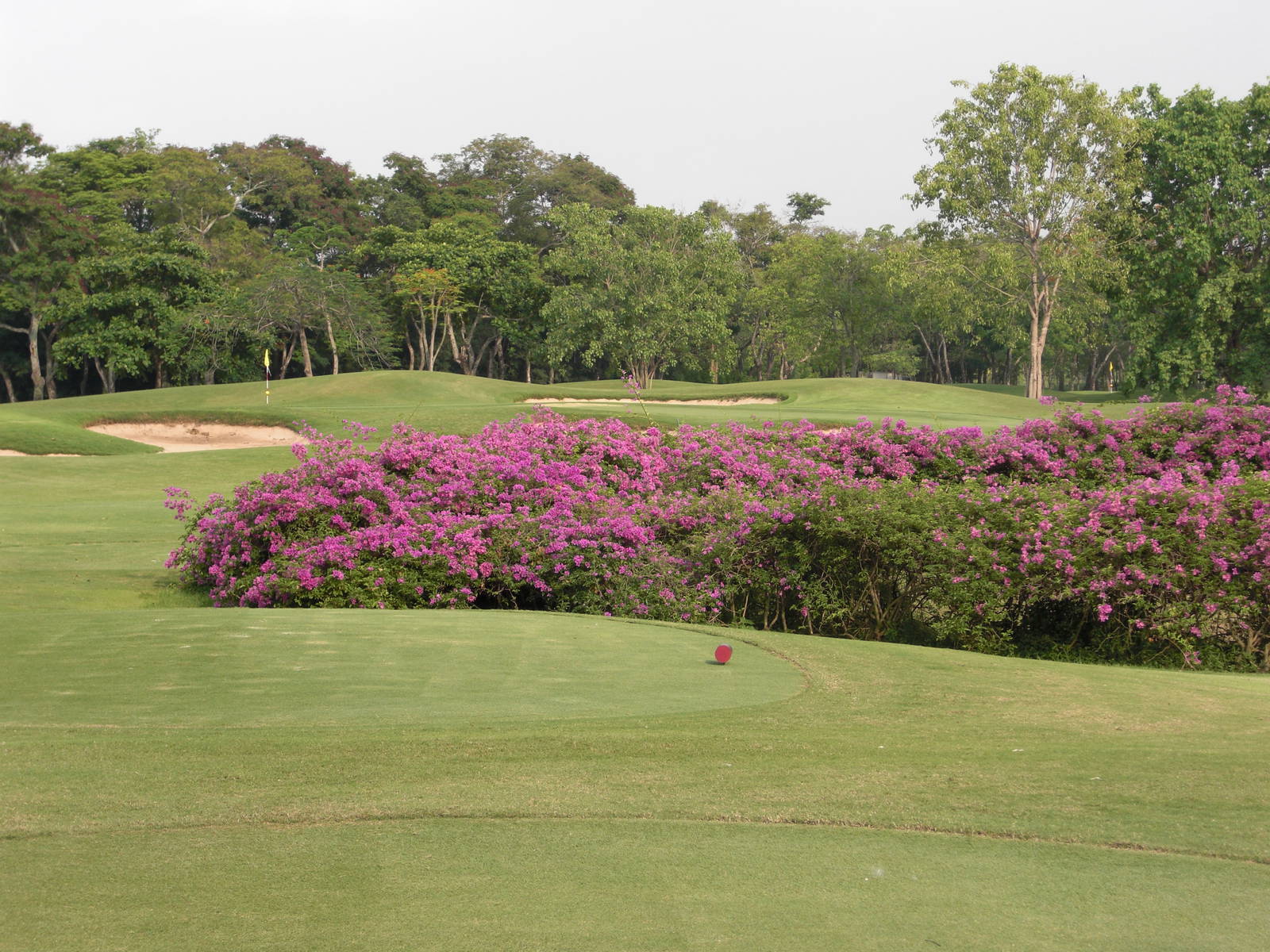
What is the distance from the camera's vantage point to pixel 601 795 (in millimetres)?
5750

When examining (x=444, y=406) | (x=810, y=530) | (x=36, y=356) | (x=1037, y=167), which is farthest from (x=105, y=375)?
(x=810, y=530)

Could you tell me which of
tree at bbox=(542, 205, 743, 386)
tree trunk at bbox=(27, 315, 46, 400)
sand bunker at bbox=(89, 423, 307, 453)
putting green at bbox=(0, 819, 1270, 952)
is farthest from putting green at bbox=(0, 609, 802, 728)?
tree trunk at bbox=(27, 315, 46, 400)

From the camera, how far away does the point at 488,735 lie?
681 centimetres

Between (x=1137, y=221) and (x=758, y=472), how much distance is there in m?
38.5

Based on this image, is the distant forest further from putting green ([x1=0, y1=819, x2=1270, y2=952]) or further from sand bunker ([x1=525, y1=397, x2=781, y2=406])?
putting green ([x1=0, y1=819, x2=1270, y2=952])

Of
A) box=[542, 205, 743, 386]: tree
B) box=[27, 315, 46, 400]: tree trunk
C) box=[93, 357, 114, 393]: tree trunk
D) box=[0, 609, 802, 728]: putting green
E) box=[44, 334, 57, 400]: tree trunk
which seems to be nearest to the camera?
box=[0, 609, 802, 728]: putting green

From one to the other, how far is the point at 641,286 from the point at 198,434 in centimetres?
2994

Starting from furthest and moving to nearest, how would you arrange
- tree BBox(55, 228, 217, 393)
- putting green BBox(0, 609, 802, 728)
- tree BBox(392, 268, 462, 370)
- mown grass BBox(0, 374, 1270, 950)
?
tree BBox(392, 268, 462, 370)
tree BBox(55, 228, 217, 393)
putting green BBox(0, 609, 802, 728)
mown grass BBox(0, 374, 1270, 950)

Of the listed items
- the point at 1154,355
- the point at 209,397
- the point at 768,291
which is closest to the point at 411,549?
the point at 209,397

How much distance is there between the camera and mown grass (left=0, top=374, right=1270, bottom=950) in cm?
426

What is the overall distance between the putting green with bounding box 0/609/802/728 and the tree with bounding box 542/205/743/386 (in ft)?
165

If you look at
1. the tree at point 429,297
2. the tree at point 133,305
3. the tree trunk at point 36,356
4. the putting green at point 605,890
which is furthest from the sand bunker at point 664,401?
the putting green at point 605,890

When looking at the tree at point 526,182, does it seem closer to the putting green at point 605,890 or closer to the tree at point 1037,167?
the tree at point 1037,167

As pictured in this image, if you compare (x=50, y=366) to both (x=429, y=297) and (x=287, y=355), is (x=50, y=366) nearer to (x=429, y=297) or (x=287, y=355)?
(x=287, y=355)
